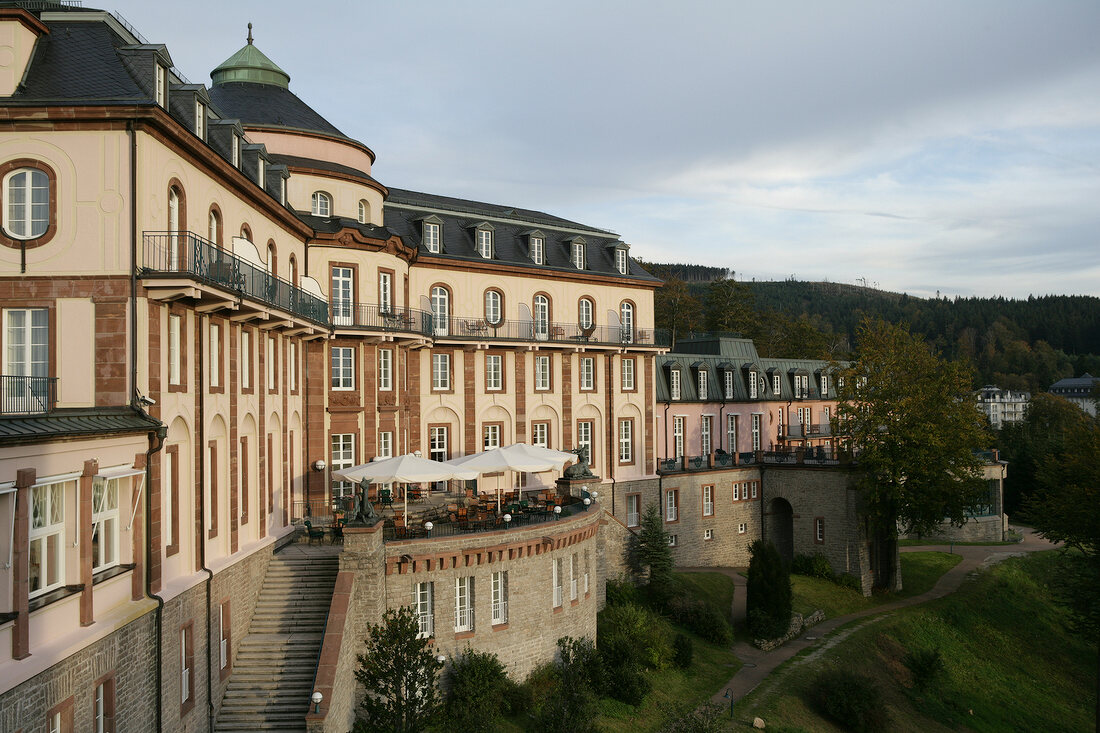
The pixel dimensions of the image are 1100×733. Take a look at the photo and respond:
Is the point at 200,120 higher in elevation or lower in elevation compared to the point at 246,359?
higher

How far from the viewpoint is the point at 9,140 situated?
17344 millimetres

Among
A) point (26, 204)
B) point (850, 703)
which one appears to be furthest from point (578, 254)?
point (26, 204)

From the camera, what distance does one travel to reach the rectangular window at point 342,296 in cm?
3275

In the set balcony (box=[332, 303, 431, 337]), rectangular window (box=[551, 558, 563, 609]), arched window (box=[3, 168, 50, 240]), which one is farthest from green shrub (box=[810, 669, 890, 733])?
arched window (box=[3, 168, 50, 240])

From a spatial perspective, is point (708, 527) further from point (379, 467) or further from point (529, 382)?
point (379, 467)

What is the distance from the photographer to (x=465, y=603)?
85.4 ft

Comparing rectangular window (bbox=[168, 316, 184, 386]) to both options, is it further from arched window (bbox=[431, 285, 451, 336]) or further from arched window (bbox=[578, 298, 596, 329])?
arched window (bbox=[578, 298, 596, 329])

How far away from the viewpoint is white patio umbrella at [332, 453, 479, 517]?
26.3 meters

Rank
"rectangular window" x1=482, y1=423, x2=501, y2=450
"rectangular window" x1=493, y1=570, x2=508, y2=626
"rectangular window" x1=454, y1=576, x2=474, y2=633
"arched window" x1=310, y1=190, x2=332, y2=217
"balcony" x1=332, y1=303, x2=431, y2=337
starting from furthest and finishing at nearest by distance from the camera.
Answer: "rectangular window" x1=482, y1=423, x2=501, y2=450, "arched window" x1=310, y1=190, x2=332, y2=217, "balcony" x1=332, y1=303, x2=431, y2=337, "rectangular window" x1=493, y1=570, x2=508, y2=626, "rectangular window" x1=454, y1=576, x2=474, y2=633

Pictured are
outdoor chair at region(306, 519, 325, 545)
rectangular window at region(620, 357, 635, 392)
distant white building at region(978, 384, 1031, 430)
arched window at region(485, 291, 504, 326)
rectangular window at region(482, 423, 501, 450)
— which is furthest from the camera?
distant white building at region(978, 384, 1031, 430)

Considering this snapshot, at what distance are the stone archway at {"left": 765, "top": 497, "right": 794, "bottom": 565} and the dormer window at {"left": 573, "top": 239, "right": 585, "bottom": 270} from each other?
18406mm

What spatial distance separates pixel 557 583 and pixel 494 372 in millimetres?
14147

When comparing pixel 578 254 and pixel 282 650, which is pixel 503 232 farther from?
pixel 282 650

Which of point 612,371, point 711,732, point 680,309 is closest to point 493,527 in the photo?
point 711,732
